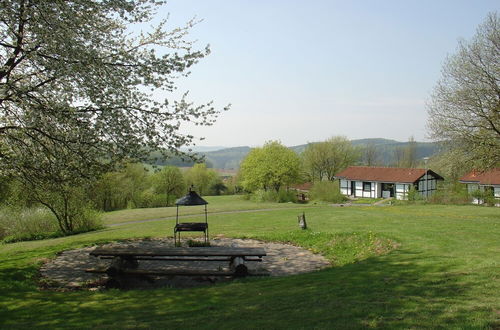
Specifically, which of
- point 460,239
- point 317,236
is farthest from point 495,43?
point 317,236

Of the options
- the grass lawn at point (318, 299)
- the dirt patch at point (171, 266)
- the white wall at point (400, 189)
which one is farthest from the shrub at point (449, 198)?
the dirt patch at point (171, 266)

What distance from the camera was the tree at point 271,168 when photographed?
60656 millimetres

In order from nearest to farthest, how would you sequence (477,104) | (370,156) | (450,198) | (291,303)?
(291,303), (477,104), (450,198), (370,156)

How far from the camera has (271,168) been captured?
60.6m

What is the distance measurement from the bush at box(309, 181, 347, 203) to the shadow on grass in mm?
43811

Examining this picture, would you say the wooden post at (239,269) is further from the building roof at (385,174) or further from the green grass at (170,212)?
the building roof at (385,174)

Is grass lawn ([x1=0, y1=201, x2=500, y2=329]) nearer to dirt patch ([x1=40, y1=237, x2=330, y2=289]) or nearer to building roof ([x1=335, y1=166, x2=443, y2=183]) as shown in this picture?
dirt patch ([x1=40, y1=237, x2=330, y2=289])

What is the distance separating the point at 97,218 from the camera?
2603 centimetres

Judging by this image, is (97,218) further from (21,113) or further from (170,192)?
(170,192)

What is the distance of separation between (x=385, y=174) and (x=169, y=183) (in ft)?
117

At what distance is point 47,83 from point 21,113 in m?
1.25

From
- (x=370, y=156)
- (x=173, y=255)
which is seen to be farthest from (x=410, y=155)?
(x=173, y=255)

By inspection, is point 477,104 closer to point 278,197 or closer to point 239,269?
point 239,269

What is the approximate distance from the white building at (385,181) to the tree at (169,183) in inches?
1078
